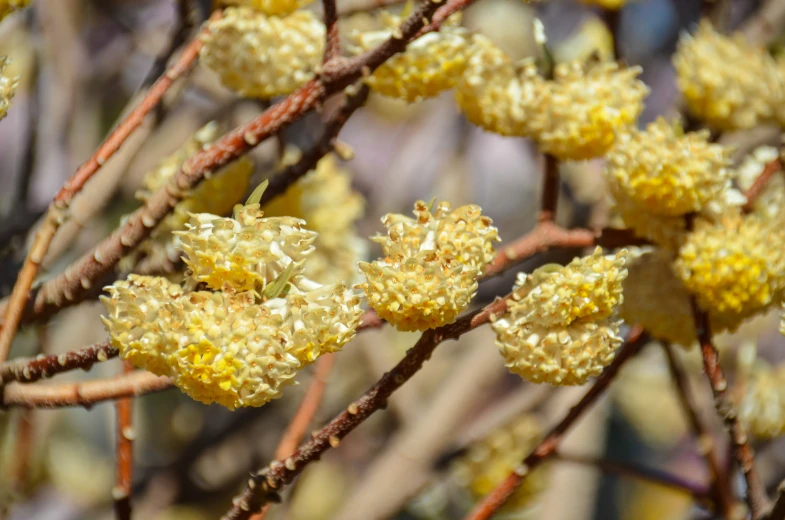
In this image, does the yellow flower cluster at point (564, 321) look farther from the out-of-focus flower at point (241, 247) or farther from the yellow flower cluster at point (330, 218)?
the yellow flower cluster at point (330, 218)

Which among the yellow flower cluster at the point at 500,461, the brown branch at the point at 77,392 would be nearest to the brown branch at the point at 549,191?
the brown branch at the point at 77,392

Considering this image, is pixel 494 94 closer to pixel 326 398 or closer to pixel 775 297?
pixel 775 297

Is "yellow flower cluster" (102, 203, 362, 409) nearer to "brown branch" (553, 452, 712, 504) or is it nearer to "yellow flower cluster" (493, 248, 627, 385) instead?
"yellow flower cluster" (493, 248, 627, 385)

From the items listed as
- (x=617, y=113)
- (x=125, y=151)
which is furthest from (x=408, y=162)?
(x=617, y=113)

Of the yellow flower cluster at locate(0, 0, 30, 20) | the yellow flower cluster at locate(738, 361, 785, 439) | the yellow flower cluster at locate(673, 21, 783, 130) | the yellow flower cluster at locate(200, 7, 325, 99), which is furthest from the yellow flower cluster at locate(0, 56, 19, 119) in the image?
the yellow flower cluster at locate(738, 361, 785, 439)

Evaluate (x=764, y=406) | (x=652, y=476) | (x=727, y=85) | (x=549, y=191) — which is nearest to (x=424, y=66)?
(x=549, y=191)
